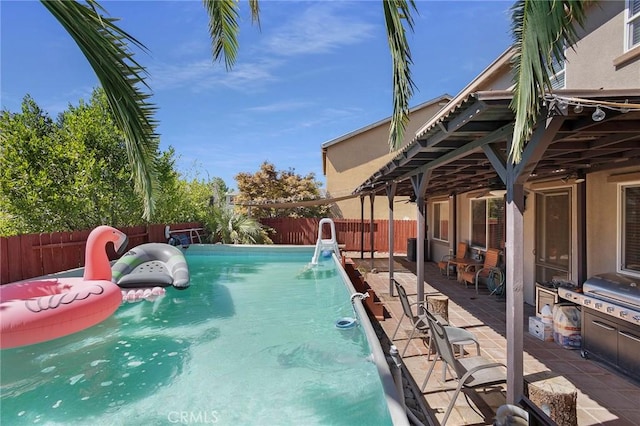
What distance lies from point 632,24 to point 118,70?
25.1ft

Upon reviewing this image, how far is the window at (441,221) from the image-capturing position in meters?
14.0

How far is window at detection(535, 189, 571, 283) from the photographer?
268 inches

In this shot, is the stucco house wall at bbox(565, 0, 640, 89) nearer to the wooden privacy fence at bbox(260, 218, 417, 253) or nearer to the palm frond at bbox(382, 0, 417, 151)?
the palm frond at bbox(382, 0, 417, 151)

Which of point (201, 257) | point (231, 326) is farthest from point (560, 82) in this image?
point (201, 257)

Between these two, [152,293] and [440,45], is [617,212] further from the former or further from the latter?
[152,293]

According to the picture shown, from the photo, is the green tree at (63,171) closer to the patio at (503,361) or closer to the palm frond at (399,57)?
the palm frond at (399,57)

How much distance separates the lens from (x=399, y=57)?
3645mm

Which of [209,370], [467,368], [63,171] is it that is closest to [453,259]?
[467,368]

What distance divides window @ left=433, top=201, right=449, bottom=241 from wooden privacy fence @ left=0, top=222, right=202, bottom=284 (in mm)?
13110

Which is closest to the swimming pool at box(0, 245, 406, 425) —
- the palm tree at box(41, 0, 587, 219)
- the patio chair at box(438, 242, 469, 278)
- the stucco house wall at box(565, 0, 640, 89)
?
the palm tree at box(41, 0, 587, 219)

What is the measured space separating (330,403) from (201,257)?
14.3m

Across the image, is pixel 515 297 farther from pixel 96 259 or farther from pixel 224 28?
pixel 96 259

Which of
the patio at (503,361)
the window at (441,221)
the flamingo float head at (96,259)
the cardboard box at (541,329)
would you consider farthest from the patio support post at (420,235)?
the window at (441,221)

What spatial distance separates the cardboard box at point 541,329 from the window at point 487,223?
375cm
